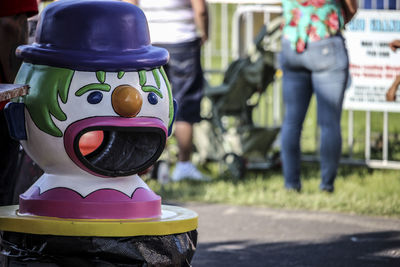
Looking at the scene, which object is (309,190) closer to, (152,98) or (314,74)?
(314,74)

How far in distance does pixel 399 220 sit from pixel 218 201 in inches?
56.9

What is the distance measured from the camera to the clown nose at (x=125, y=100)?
3510 millimetres

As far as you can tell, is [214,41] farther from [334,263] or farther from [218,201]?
[334,263]

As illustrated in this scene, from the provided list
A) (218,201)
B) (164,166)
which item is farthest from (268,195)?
(164,166)

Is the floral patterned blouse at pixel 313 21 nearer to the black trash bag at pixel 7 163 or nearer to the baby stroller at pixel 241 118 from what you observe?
the baby stroller at pixel 241 118

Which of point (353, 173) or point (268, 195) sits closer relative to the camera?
point (268, 195)

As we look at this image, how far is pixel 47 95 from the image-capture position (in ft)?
11.6

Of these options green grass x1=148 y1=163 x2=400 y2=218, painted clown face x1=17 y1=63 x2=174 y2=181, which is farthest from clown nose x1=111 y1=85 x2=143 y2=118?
green grass x1=148 y1=163 x2=400 y2=218

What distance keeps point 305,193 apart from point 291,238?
4.54ft

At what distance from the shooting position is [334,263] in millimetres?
5102

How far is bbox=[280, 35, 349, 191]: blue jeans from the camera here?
6.78 meters

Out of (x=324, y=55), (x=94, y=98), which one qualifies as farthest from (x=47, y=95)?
(x=324, y=55)

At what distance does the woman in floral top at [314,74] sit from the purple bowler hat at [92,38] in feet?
10.9

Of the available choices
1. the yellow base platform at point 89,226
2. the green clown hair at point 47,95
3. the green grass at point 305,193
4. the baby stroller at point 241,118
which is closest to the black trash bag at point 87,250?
the yellow base platform at point 89,226
